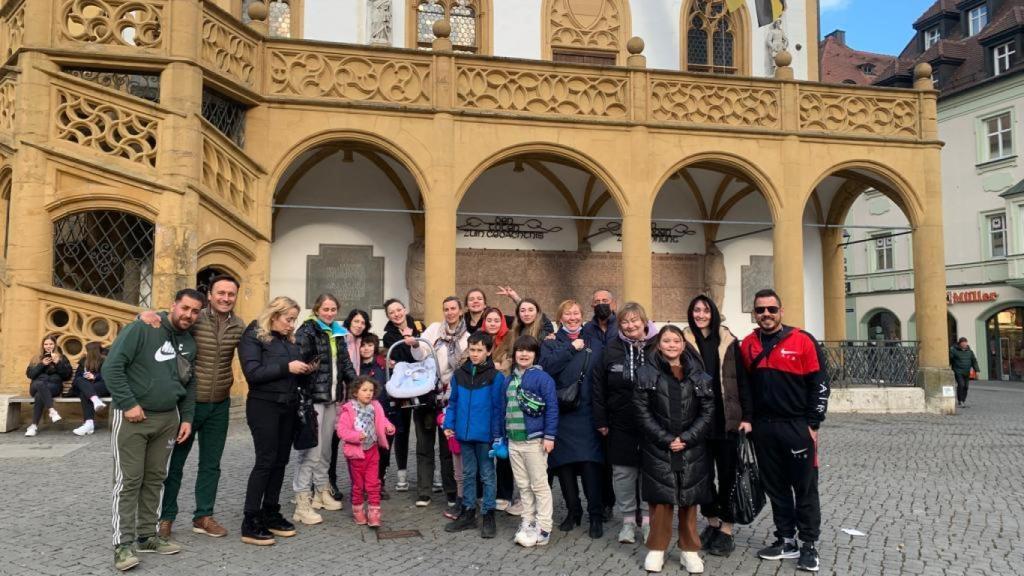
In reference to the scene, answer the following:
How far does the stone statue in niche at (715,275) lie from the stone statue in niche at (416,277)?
6559 mm

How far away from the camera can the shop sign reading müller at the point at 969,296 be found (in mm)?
29344

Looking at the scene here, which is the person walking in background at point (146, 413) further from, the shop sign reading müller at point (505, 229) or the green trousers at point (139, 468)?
the shop sign reading müller at point (505, 229)

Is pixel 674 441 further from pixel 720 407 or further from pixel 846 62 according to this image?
pixel 846 62

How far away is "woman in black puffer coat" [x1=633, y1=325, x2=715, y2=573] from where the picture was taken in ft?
16.0

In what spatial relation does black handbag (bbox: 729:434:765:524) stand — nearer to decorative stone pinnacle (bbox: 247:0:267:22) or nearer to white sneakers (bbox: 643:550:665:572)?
white sneakers (bbox: 643:550:665:572)

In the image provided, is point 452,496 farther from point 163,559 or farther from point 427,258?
point 427,258

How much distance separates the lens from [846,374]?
593 inches

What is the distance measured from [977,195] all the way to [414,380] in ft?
100

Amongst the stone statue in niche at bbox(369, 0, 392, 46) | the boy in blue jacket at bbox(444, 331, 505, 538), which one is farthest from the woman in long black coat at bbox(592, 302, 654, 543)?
the stone statue in niche at bbox(369, 0, 392, 46)

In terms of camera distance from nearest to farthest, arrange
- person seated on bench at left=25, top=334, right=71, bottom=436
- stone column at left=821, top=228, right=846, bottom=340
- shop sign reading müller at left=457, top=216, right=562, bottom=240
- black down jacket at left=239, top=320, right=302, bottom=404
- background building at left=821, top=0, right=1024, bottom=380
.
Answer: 1. black down jacket at left=239, top=320, right=302, bottom=404
2. person seated on bench at left=25, top=334, right=71, bottom=436
3. shop sign reading müller at left=457, top=216, right=562, bottom=240
4. stone column at left=821, top=228, right=846, bottom=340
5. background building at left=821, top=0, right=1024, bottom=380

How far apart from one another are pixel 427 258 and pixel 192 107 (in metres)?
4.20

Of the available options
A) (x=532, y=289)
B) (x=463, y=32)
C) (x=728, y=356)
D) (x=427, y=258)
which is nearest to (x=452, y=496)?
(x=728, y=356)

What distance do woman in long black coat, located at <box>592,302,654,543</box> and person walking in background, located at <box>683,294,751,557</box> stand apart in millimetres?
359

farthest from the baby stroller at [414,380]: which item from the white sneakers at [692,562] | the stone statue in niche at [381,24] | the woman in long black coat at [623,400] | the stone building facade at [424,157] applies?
the stone statue in niche at [381,24]
